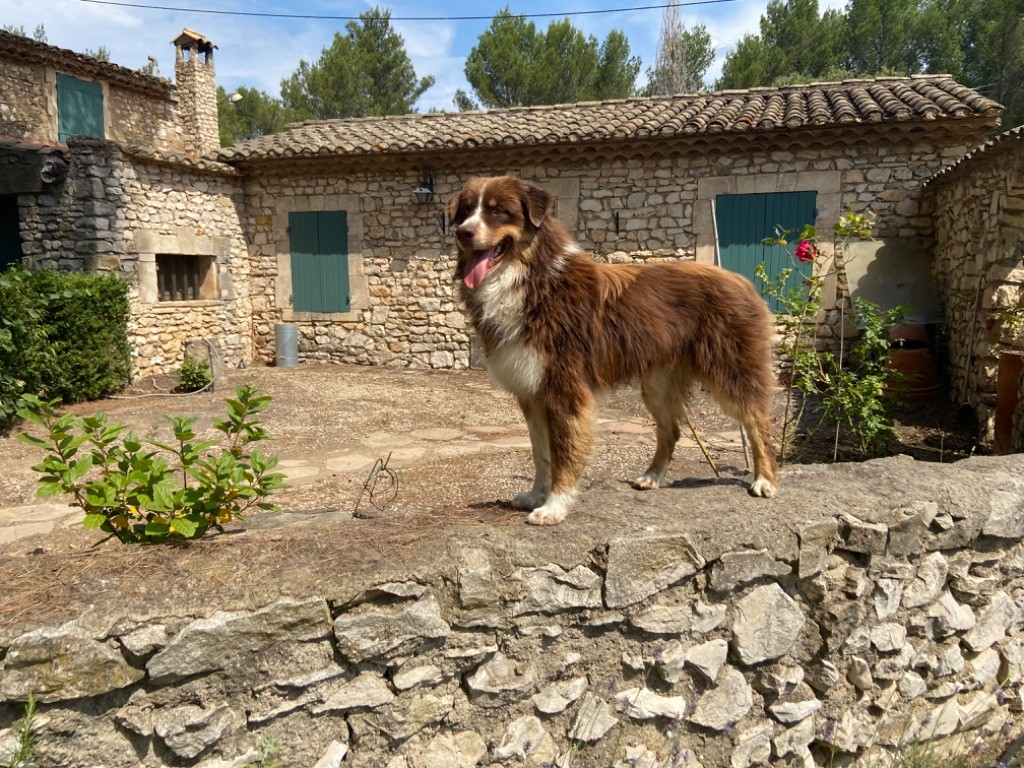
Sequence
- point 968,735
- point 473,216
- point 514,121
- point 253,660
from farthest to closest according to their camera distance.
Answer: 1. point 514,121
2. point 968,735
3. point 473,216
4. point 253,660

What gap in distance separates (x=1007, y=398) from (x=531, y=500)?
474 centimetres

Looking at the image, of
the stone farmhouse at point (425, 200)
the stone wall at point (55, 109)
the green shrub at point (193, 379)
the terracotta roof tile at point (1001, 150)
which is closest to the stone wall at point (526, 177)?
the stone farmhouse at point (425, 200)

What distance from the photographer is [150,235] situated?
34.0 ft

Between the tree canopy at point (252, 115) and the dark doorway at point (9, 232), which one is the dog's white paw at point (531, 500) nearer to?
the dark doorway at point (9, 232)

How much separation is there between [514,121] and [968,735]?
1050cm

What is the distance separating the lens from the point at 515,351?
111 inches

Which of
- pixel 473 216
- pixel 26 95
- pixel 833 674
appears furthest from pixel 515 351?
pixel 26 95

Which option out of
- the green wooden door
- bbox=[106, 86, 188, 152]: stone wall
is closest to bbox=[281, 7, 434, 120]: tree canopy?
bbox=[106, 86, 188, 152]: stone wall

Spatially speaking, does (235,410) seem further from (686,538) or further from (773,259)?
(773,259)

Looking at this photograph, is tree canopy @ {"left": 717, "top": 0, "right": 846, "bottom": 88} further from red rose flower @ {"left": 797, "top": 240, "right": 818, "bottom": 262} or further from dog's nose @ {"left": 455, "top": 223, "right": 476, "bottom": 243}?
dog's nose @ {"left": 455, "top": 223, "right": 476, "bottom": 243}

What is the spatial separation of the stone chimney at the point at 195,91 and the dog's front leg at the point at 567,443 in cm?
1584

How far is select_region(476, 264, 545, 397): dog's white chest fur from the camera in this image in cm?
280

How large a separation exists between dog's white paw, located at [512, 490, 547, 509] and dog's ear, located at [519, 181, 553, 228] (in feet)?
3.64

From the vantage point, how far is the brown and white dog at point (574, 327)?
278cm
